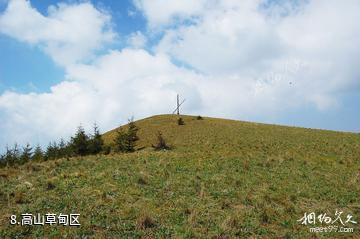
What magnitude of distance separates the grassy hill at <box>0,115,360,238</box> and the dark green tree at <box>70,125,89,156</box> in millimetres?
14450

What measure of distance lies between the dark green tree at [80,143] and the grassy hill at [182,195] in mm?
14450

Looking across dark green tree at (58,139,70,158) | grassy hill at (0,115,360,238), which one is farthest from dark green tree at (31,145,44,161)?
grassy hill at (0,115,360,238)

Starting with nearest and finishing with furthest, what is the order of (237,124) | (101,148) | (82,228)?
(82,228) → (101,148) → (237,124)

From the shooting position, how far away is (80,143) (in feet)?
149

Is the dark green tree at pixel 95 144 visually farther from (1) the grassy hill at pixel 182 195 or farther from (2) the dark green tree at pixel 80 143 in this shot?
(1) the grassy hill at pixel 182 195

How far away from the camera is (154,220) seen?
1583 cm

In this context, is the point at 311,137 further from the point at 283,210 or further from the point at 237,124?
the point at 283,210

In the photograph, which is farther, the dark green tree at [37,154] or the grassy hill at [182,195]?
the dark green tree at [37,154]

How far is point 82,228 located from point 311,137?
1773 inches

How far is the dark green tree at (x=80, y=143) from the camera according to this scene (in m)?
45.1

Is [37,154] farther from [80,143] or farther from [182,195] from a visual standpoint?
[182,195]

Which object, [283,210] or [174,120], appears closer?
[283,210]

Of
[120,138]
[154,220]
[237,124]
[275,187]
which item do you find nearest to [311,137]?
[237,124]

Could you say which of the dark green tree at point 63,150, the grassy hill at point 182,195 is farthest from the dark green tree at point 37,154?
the grassy hill at point 182,195
